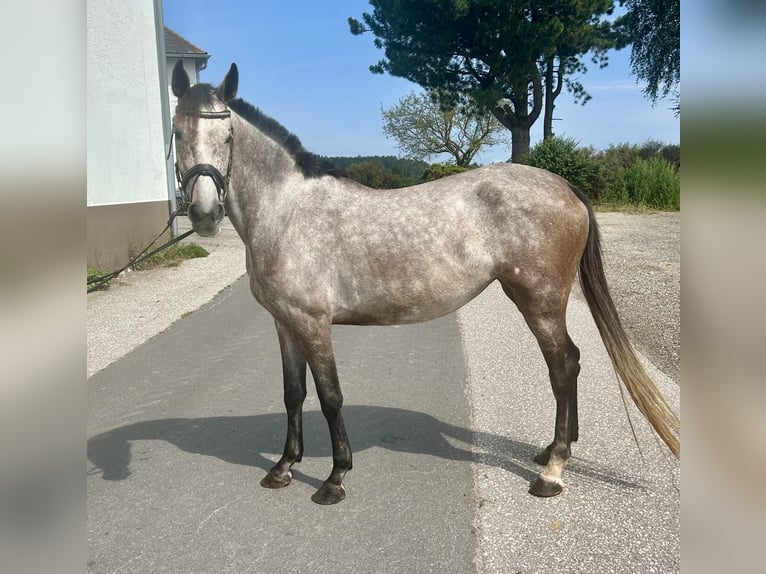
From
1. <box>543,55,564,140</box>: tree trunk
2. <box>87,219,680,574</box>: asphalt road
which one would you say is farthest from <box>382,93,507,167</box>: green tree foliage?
<box>87,219,680,574</box>: asphalt road

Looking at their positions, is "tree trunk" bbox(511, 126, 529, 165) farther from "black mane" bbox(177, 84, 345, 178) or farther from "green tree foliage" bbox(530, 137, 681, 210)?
"black mane" bbox(177, 84, 345, 178)

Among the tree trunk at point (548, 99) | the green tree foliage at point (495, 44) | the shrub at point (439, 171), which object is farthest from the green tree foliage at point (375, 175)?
the tree trunk at point (548, 99)

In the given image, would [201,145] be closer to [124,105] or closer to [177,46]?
[124,105]

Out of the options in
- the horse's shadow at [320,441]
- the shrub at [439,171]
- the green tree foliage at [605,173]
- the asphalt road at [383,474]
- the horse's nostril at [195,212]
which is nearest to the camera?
the asphalt road at [383,474]

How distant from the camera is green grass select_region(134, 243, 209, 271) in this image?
10.3 metres

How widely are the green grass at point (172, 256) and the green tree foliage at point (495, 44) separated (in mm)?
11738

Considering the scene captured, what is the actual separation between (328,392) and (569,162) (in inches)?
633

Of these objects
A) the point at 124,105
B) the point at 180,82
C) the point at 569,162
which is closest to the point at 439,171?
the point at 569,162

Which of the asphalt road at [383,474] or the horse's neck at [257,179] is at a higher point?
the horse's neck at [257,179]

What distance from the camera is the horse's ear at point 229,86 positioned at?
2.63m

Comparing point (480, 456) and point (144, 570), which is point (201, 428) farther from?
point (480, 456)

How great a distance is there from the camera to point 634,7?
150 cm

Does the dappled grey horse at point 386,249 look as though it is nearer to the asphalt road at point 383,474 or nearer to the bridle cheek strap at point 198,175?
the bridle cheek strap at point 198,175

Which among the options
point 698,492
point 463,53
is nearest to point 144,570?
point 698,492
